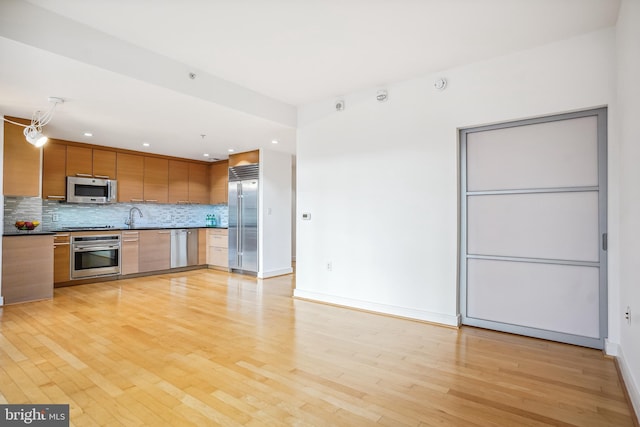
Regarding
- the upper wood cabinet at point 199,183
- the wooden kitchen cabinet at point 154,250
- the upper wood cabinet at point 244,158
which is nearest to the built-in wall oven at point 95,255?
the wooden kitchen cabinet at point 154,250

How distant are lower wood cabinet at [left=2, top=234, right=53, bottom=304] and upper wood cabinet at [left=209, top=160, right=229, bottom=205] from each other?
11.0 feet

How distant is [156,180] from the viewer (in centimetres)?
700

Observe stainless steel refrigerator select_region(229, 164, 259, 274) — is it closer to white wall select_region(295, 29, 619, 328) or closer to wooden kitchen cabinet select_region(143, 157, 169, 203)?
wooden kitchen cabinet select_region(143, 157, 169, 203)

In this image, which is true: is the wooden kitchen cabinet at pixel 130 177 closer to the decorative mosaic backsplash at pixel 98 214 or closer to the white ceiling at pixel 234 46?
the decorative mosaic backsplash at pixel 98 214

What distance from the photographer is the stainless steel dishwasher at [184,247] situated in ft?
22.7

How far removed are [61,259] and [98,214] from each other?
1248 mm

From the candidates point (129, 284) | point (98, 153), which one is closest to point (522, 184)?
point (129, 284)

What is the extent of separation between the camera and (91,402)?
2119 millimetres

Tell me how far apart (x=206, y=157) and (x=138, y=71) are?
421 centimetres

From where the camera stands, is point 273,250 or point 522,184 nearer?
point 522,184

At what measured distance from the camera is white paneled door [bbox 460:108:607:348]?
9.94 feet

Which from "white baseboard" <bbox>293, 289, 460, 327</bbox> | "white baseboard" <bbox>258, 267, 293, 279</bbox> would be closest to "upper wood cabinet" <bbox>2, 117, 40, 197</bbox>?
"white baseboard" <bbox>258, 267, 293, 279</bbox>

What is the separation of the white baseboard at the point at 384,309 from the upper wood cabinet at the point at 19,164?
4.05 metres

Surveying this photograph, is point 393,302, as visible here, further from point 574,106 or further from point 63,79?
point 63,79
